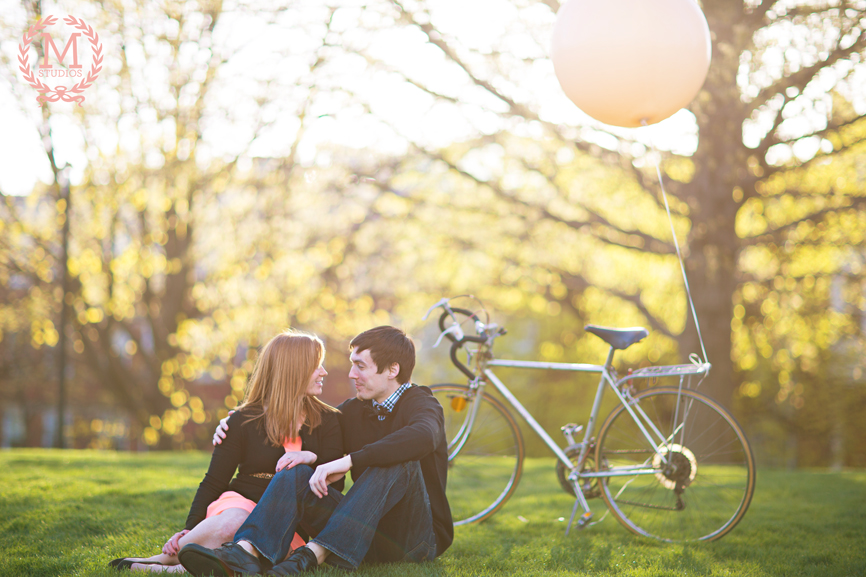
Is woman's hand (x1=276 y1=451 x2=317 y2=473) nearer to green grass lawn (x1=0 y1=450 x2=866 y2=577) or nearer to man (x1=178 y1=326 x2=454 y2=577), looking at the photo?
man (x1=178 y1=326 x2=454 y2=577)

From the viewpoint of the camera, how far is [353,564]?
95.8 inches

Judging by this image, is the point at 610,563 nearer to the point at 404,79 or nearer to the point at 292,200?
the point at 404,79

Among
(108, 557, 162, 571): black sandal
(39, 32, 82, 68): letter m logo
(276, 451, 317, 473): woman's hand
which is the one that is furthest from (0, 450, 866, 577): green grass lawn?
(39, 32, 82, 68): letter m logo

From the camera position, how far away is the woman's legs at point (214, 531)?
2.41m

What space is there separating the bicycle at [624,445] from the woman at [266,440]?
2.97ft

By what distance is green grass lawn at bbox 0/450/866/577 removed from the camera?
280 centimetres

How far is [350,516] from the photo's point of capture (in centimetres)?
243

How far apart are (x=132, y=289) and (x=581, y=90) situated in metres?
9.24

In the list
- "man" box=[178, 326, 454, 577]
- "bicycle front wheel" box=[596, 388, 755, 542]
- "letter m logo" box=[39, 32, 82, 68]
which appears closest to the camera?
"man" box=[178, 326, 454, 577]

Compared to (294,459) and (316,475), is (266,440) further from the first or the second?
(316,475)

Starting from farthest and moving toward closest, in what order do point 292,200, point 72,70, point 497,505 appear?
point 292,200
point 72,70
point 497,505

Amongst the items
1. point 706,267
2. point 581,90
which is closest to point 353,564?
point 581,90

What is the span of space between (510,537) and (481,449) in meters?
0.59

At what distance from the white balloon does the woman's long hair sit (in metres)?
2.17
